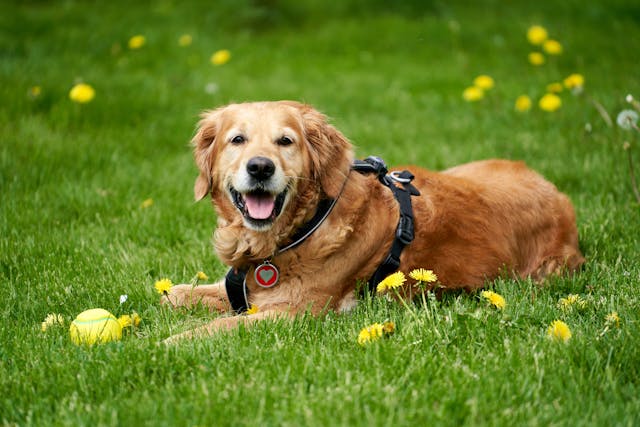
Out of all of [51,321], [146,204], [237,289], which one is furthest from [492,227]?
[146,204]

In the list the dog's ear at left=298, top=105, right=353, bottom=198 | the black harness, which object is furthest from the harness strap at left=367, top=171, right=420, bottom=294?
the dog's ear at left=298, top=105, right=353, bottom=198

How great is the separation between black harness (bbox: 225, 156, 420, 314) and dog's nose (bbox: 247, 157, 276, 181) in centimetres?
36

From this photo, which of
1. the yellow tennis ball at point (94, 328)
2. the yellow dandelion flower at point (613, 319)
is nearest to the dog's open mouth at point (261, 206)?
the yellow tennis ball at point (94, 328)

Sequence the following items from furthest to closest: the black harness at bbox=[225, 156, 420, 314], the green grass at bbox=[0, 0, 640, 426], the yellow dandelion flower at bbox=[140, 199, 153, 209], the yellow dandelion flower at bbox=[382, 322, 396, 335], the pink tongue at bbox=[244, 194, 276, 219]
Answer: the yellow dandelion flower at bbox=[140, 199, 153, 209], the black harness at bbox=[225, 156, 420, 314], the pink tongue at bbox=[244, 194, 276, 219], the yellow dandelion flower at bbox=[382, 322, 396, 335], the green grass at bbox=[0, 0, 640, 426]

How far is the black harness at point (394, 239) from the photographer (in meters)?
3.53

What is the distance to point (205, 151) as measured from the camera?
149 inches

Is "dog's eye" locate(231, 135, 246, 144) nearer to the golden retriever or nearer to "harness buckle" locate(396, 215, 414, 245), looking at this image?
the golden retriever

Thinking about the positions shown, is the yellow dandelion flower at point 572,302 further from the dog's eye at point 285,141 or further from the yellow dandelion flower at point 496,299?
the dog's eye at point 285,141

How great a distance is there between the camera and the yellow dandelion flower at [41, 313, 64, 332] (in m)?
3.25

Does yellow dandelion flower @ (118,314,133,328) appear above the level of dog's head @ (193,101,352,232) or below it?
below

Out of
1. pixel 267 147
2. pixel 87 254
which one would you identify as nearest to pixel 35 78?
pixel 87 254

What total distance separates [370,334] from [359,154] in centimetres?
375

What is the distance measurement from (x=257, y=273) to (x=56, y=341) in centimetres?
99

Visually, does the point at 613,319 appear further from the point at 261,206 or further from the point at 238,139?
the point at 238,139
